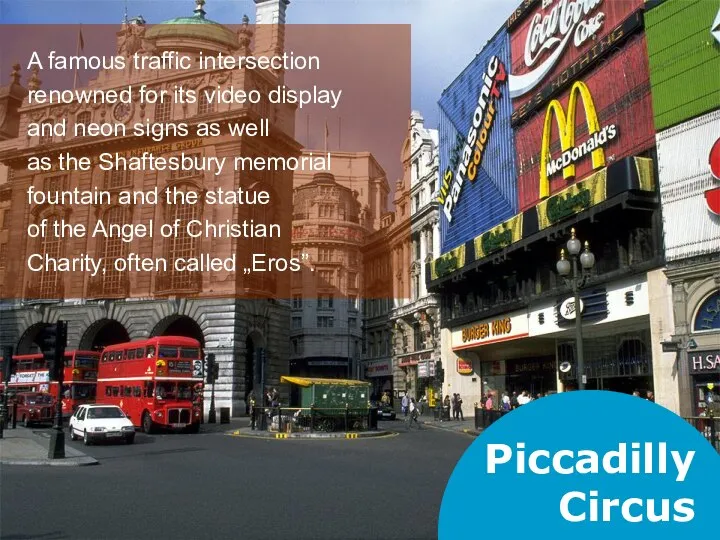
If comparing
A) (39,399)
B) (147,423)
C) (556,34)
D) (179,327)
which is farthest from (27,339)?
(556,34)

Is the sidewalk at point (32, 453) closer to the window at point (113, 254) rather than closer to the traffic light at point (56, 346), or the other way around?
the traffic light at point (56, 346)

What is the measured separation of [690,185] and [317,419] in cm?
1778

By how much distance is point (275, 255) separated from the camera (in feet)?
180

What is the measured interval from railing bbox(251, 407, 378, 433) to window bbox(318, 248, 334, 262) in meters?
59.7

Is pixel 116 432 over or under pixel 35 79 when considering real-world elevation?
under

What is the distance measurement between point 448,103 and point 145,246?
81.9ft

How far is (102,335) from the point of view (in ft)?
186

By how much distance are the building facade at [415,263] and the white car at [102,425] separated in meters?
31.1

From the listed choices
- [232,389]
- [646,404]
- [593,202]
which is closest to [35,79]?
[232,389]

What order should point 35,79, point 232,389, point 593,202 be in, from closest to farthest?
point 593,202 → point 232,389 → point 35,79

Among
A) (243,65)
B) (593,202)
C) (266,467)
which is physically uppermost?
(243,65)

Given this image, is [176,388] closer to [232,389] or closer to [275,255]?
[232,389]

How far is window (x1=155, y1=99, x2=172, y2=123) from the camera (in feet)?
174

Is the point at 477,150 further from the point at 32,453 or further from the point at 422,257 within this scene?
the point at 32,453
